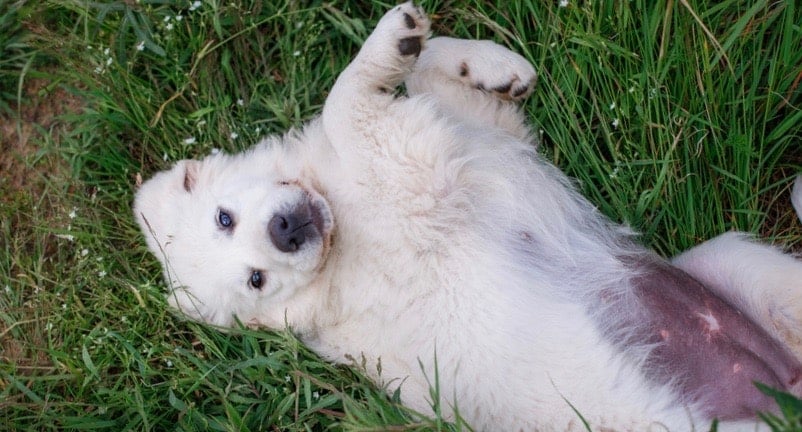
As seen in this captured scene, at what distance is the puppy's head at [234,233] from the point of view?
130 inches

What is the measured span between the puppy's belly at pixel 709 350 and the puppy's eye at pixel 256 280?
5.68 feet

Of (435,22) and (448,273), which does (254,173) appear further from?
(435,22)

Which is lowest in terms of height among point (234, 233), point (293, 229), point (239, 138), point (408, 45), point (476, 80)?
point (239, 138)

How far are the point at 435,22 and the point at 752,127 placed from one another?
6.06ft

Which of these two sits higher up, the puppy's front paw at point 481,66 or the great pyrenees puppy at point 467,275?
the puppy's front paw at point 481,66

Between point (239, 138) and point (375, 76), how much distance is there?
133cm

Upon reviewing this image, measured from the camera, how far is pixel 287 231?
325cm

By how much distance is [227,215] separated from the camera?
346 centimetres

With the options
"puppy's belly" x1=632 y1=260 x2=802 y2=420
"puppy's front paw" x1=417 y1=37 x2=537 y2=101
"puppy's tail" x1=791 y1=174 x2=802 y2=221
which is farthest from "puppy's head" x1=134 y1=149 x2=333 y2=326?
"puppy's tail" x1=791 y1=174 x2=802 y2=221

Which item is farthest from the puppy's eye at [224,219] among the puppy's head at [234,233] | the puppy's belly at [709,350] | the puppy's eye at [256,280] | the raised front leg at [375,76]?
the puppy's belly at [709,350]

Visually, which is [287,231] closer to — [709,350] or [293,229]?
[293,229]

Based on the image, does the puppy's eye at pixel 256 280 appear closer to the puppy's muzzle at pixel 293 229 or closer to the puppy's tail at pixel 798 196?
the puppy's muzzle at pixel 293 229

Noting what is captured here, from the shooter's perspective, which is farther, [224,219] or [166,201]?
[166,201]

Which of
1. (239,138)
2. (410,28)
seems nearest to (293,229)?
(410,28)
